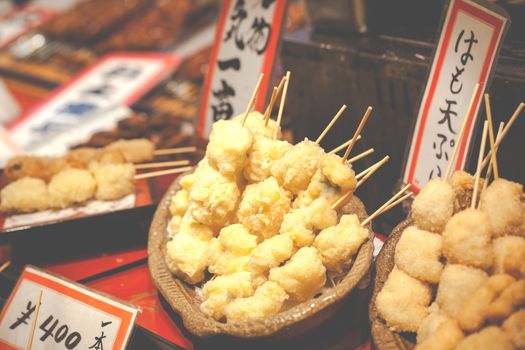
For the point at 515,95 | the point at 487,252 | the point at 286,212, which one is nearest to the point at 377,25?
the point at 515,95

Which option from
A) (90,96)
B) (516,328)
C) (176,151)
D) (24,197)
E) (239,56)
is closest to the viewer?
(516,328)

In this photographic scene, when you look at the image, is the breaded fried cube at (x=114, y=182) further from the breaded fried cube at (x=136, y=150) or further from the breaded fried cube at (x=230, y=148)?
the breaded fried cube at (x=230, y=148)

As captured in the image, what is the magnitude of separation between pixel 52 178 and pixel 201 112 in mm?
1032

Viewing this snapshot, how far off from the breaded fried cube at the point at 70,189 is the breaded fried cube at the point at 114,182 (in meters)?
0.05

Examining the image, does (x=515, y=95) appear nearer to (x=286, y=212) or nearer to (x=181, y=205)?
(x=286, y=212)

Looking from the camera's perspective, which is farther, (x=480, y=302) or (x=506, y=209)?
(x=506, y=209)

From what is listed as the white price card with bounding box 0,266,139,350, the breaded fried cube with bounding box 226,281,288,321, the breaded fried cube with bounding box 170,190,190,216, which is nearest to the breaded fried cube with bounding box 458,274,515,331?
the breaded fried cube with bounding box 226,281,288,321

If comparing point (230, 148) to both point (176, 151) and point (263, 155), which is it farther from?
point (176, 151)

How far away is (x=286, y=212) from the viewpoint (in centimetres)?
229

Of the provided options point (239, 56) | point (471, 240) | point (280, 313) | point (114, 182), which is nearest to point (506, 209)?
point (471, 240)

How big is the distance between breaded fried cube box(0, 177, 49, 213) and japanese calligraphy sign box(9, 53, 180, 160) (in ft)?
5.91

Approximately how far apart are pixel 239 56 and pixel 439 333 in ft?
6.66

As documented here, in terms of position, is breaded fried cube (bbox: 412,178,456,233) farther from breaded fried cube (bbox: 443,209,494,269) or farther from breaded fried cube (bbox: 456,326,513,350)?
breaded fried cube (bbox: 456,326,513,350)

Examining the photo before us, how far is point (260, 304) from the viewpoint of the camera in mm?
2035
